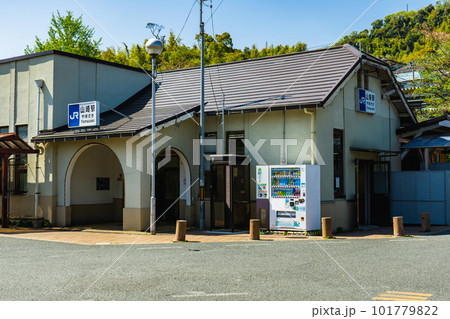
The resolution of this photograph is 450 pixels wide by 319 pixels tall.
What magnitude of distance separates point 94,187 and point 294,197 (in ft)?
31.2

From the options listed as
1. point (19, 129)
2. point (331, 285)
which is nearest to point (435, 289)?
point (331, 285)

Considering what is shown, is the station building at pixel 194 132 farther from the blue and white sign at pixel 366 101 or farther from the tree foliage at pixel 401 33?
the tree foliage at pixel 401 33

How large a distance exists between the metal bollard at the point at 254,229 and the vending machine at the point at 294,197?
1.69 m

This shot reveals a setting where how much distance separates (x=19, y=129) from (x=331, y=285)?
17210mm

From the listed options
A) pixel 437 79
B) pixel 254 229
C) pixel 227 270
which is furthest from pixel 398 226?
pixel 437 79

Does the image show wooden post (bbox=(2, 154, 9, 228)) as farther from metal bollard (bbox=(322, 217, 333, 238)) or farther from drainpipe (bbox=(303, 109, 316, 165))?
metal bollard (bbox=(322, 217, 333, 238))

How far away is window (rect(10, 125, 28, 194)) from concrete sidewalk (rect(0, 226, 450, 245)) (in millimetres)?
2629

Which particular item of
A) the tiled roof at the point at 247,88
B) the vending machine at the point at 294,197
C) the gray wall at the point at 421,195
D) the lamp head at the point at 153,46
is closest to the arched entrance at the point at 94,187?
the tiled roof at the point at 247,88

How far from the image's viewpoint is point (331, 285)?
7.89 meters

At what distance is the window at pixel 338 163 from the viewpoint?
17734 mm

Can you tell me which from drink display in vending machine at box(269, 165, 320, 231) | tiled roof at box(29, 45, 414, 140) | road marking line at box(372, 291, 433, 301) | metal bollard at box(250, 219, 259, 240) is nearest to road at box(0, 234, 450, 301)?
road marking line at box(372, 291, 433, 301)

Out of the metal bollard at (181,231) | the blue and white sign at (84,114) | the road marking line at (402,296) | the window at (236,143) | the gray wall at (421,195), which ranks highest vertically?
the blue and white sign at (84,114)

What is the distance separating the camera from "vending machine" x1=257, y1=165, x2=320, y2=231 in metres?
15.8

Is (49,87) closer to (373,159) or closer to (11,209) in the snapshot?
(11,209)
